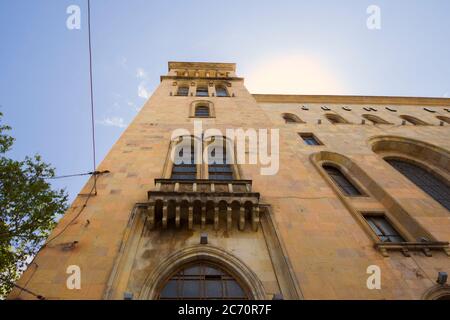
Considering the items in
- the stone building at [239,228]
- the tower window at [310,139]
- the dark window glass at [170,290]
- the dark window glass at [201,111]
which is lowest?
the dark window glass at [170,290]

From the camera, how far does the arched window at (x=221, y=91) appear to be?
2195 cm

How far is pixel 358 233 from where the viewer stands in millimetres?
8258

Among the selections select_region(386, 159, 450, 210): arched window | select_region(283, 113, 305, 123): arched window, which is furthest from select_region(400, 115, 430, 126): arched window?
select_region(283, 113, 305, 123): arched window

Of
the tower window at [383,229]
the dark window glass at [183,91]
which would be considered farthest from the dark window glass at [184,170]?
the dark window glass at [183,91]

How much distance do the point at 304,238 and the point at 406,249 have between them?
3332mm

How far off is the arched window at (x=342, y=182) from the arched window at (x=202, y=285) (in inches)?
298

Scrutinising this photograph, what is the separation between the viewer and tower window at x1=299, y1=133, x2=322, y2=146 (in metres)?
16.4

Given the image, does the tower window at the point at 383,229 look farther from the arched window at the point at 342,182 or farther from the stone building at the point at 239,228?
the arched window at the point at 342,182

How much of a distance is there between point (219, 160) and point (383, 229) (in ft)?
23.1

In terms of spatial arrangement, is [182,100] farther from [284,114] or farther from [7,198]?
[7,198]

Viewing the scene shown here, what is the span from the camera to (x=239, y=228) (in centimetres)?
827

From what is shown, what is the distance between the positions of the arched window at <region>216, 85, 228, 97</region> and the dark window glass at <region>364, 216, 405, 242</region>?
47.7 feet

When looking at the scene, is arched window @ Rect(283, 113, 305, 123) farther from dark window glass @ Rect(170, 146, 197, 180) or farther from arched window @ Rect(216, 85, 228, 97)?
dark window glass @ Rect(170, 146, 197, 180)
